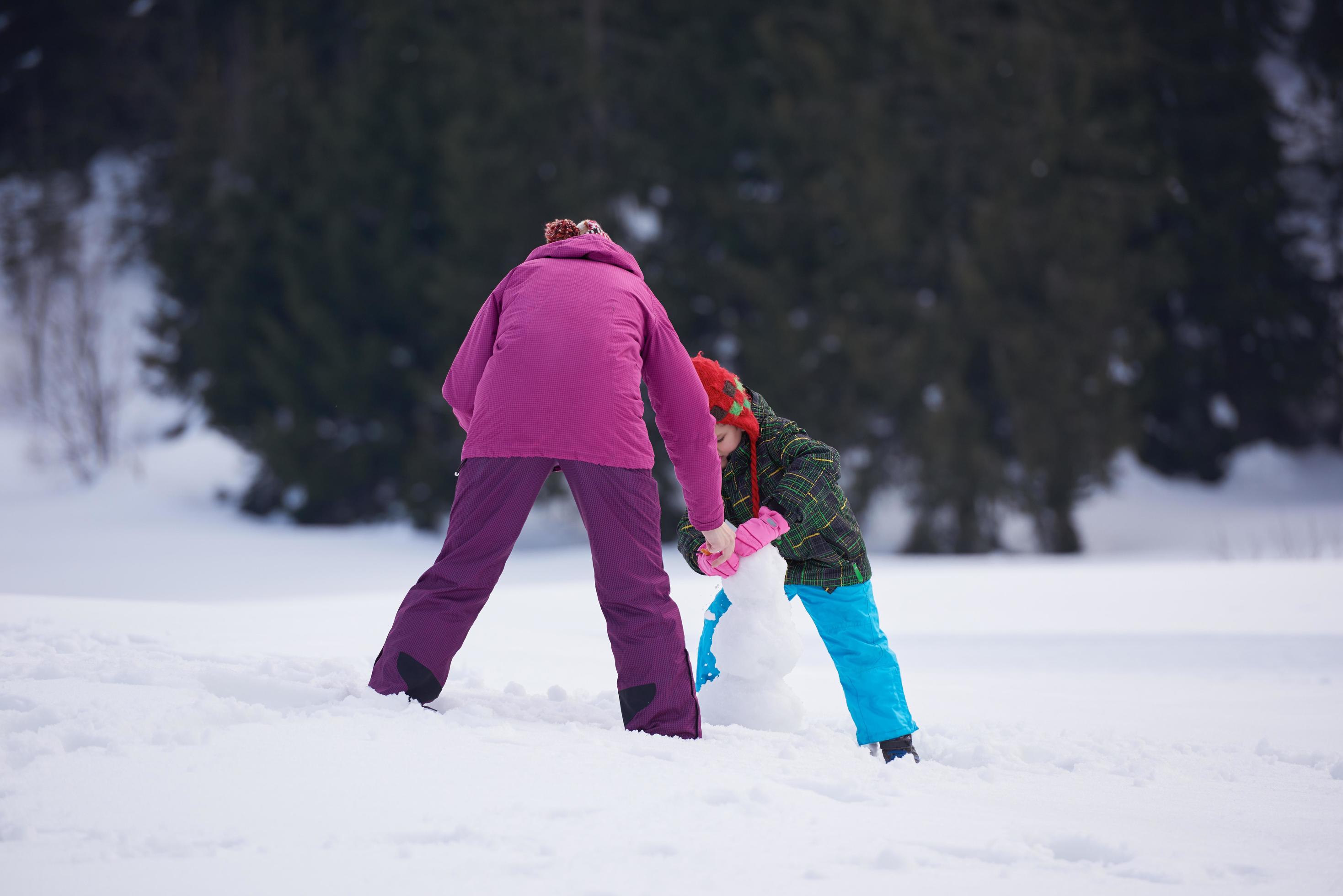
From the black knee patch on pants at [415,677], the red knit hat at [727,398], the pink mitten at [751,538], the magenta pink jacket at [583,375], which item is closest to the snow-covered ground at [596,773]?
the black knee patch on pants at [415,677]

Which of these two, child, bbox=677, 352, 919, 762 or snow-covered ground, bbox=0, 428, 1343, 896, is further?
child, bbox=677, 352, 919, 762

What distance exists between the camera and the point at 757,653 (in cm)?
338

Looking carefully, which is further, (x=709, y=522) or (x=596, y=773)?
(x=709, y=522)

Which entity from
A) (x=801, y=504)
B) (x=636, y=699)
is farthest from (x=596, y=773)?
(x=801, y=504)

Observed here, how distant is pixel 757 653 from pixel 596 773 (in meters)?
1.02

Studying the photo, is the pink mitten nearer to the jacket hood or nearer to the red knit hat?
the red knit hat

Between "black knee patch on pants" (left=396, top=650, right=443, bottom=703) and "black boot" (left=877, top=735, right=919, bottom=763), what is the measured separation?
140cm

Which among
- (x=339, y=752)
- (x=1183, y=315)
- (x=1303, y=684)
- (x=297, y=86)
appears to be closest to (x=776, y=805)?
(x=339, y=752)

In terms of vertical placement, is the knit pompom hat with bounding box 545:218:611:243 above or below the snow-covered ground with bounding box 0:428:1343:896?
above

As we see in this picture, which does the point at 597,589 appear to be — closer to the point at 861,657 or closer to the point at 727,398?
the point at 727,398

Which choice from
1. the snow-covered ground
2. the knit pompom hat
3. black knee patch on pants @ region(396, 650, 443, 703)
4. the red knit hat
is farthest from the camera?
the red knit hat

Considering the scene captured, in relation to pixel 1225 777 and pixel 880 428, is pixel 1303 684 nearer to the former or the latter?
pixel 1225 777

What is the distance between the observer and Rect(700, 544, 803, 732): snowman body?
11.1 feet

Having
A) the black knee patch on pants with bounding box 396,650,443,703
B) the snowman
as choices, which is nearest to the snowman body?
the snowman
